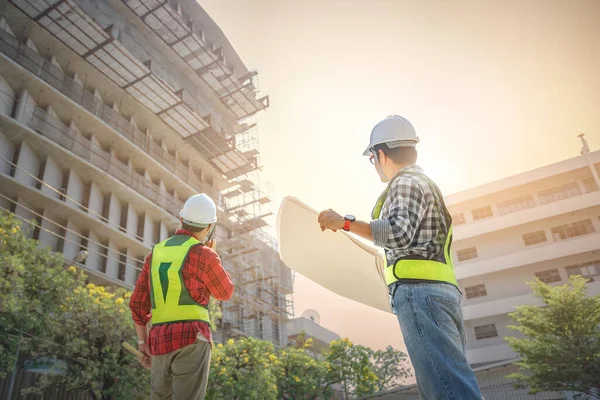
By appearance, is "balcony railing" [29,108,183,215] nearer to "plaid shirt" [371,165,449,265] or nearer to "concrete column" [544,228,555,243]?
"plaid shirt" [371,165,449,265]

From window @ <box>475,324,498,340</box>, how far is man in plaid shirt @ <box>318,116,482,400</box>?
35196 millimetres

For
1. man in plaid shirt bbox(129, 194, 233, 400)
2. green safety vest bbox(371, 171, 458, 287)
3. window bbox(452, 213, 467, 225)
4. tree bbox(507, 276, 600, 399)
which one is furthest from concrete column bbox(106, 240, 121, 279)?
window bbox(452, 213, 467, 225)

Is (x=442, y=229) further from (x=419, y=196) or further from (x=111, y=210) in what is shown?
(x=111, y=210)

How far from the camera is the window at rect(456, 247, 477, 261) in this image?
123ft

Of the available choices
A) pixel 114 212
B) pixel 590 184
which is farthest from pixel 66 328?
pixel 590 184

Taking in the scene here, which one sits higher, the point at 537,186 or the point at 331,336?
the point at 537,186

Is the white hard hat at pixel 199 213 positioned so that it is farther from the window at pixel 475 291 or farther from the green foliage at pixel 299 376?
the window at pixel 475 291

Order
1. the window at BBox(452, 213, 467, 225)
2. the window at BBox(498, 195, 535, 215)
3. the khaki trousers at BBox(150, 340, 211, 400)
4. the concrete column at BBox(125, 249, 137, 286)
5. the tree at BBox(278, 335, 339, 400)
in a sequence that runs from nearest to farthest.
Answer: the khaki trousers at BBox(150, 340, 211, 400) < the tree at BBox(278, 335, 339, 400) < the concrete column at BBox(125, 249, 137, 286) < the window at BBox(498, 195, 535, 215) < the window at BBox(452, 213, 467, 225)

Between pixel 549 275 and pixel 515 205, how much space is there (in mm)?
6022

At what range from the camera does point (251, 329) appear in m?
34.5

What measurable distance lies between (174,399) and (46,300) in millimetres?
12365

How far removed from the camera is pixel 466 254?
37906 mm

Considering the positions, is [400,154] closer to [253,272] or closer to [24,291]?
[24,291]

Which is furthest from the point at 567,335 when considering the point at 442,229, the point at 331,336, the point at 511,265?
the point at 331,336
